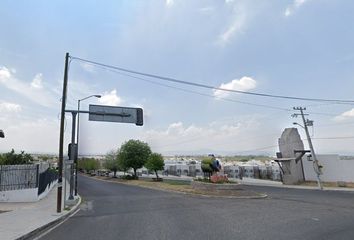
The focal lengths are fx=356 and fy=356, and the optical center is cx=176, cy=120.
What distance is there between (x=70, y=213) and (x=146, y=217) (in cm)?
495

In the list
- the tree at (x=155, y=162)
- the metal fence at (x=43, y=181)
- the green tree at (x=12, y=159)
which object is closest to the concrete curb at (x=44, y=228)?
the metal fence at (x=43, y=181)

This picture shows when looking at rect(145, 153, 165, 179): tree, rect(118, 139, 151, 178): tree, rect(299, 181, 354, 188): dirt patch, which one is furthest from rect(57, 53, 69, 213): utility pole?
rect(118, 139, 151, 178): tree

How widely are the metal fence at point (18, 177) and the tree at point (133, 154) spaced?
134 ft

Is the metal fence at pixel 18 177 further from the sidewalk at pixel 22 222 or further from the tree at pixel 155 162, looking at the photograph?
the tree at pixel 155 162

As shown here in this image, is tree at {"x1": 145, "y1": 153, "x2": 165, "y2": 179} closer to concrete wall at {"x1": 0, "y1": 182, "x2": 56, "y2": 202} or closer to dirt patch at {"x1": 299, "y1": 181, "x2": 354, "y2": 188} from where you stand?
dirt patch at {"x1": 299, "y1": 181, "x2": 354, "y2": 188}

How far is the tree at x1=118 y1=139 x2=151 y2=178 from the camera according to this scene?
6650cm

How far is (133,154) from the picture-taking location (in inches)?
2625

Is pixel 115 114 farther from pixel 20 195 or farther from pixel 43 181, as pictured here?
pixel 43 181

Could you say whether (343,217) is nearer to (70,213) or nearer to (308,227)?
(308,227)

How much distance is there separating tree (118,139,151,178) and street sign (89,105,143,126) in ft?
153

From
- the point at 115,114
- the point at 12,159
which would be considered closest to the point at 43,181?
the point at 12,159

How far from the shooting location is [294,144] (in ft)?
163

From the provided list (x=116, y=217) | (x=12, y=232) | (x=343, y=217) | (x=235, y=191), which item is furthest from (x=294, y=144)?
(x=12, y=232)

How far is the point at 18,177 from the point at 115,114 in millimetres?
9239
